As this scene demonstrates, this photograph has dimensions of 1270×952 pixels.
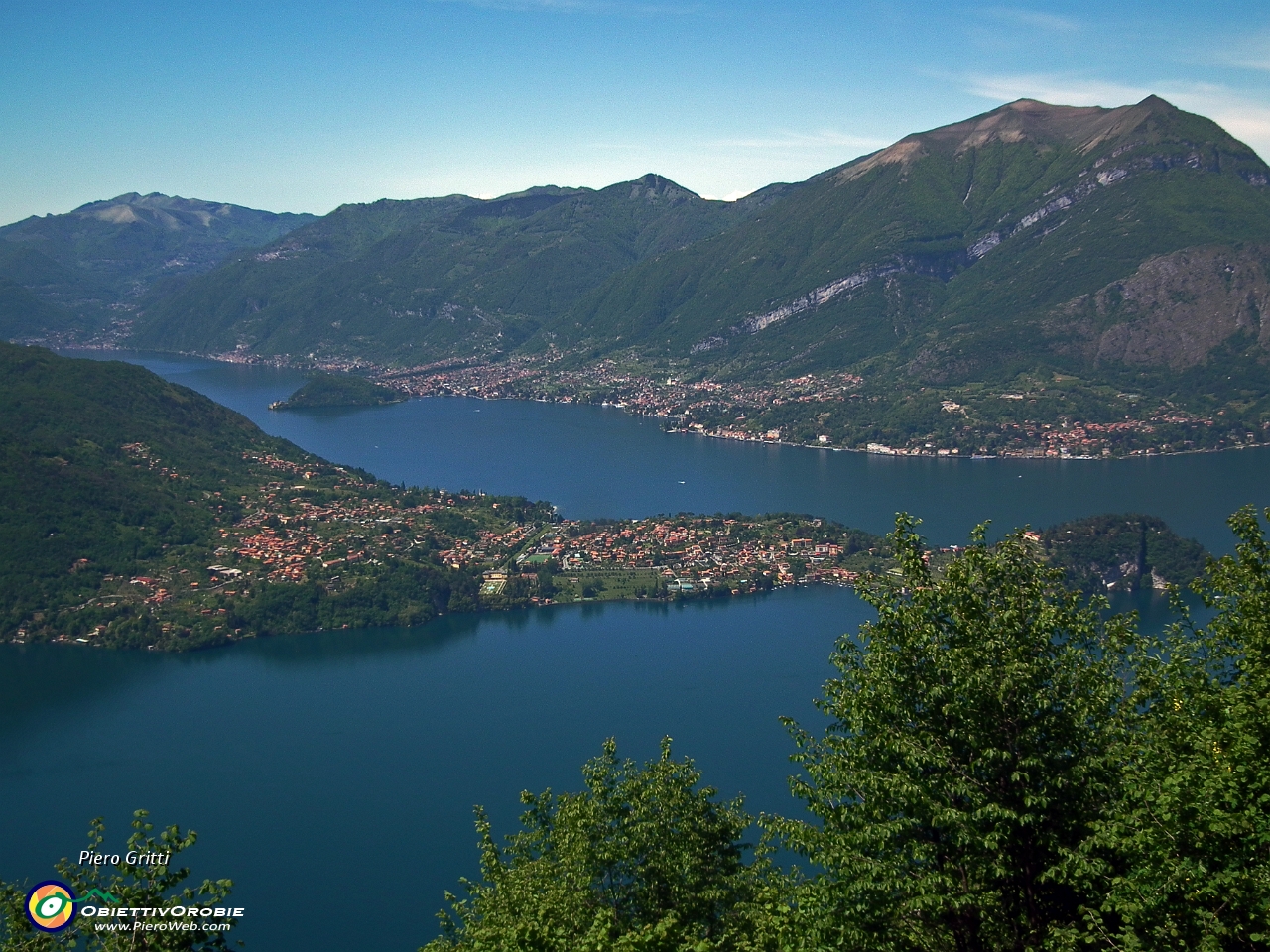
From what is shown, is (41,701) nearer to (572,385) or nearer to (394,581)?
(394,581)

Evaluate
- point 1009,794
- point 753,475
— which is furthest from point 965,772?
point 753,475

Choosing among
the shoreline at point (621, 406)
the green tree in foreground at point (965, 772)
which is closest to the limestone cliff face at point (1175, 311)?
the shoreline at point (621, 406)

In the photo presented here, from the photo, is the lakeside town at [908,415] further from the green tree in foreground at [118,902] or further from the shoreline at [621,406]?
the green tree in foreground at [118,902]

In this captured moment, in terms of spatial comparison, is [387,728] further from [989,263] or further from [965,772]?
[989,263]

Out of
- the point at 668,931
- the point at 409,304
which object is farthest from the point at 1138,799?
the point at 409,304

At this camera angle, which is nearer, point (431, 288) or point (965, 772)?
point (965, 772)
